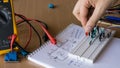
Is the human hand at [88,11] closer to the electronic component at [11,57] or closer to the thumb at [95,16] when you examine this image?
the thumb at [95,16]

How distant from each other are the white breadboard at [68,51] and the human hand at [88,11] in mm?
47

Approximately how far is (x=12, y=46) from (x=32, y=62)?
79 millimetres

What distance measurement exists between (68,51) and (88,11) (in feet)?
0.54

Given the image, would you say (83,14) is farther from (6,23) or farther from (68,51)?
(6,23)

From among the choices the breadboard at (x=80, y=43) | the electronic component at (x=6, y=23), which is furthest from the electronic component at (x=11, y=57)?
the breadboard at (x=80, y=43)

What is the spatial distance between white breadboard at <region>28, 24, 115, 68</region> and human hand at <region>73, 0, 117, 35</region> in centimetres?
5

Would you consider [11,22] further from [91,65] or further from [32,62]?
[91,65]

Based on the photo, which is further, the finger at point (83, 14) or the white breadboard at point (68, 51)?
the finger at point (83, 14)

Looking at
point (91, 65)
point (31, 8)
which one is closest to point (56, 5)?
point (31, 8)

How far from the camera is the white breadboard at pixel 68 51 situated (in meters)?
0.64

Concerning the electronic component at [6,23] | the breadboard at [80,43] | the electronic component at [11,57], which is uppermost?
the electronic component at [6,23]

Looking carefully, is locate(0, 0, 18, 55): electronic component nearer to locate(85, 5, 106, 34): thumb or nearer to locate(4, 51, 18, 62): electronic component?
locate(4, 51, 18, 62): electronic component

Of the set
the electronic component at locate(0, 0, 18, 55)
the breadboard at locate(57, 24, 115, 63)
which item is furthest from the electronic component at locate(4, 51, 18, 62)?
the breadboard at locate(57, 24, 115, 63)

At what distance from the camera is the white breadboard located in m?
0.64
